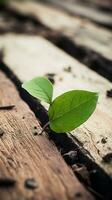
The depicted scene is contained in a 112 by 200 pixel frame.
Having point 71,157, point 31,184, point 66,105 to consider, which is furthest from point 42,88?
point 31,184

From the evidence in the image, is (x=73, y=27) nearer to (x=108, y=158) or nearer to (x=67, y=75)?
(x=67, y=75)

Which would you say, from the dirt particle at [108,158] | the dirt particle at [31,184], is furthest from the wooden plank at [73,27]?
the dirt particle at [31,184]

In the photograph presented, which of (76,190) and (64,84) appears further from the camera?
(64,84)

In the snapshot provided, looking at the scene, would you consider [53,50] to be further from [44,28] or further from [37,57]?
[44,28]

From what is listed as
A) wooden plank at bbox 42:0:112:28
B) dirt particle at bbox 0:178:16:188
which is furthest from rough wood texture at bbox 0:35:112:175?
wooden plank at bbox 42:0:112:28

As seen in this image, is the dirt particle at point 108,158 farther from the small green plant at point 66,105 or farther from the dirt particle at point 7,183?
the dirt particle at point 7,183

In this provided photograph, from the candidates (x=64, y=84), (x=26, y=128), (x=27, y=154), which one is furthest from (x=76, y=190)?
(x=64, y=84)

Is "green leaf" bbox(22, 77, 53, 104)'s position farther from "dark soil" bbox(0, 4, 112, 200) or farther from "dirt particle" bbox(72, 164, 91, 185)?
"dirt particle" bbox(72, 164, 91, 185)
